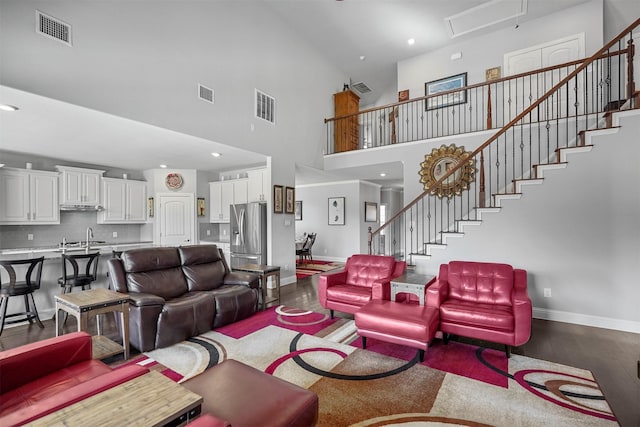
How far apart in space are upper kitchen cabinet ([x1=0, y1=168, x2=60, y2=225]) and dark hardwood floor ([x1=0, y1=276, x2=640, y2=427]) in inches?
93.5

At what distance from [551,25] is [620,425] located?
279 inches

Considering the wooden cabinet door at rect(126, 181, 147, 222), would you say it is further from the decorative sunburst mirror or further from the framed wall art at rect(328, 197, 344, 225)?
the decorative sunburst mirror

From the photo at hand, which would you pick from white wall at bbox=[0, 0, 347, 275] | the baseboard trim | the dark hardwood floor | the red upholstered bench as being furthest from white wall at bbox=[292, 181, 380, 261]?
the red upholstered bench

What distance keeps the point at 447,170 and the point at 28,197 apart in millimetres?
7755

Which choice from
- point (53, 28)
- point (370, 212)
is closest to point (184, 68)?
point (53, 28)

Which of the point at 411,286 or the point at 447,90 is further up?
the point at 447,90

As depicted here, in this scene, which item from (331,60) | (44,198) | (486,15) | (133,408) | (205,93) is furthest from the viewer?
(331,60)

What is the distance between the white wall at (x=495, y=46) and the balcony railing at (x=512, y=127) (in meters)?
0.52

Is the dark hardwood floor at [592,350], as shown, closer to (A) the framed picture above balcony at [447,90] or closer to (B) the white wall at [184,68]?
(B) the white wall at [184,68]

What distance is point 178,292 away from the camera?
3.85 meters

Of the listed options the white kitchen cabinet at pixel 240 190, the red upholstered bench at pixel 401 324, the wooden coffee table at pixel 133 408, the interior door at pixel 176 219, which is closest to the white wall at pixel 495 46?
the white kitchen cabinet at pixel 240 190

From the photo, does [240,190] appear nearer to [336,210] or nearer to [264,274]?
[264,274]

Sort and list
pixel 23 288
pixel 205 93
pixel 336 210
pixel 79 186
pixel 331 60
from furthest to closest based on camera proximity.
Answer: pixel 336 210, pixel 331 60, pixel 79 186, pixel 205 93, pixel 23 288

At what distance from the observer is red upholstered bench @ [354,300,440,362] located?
9.03 ft
